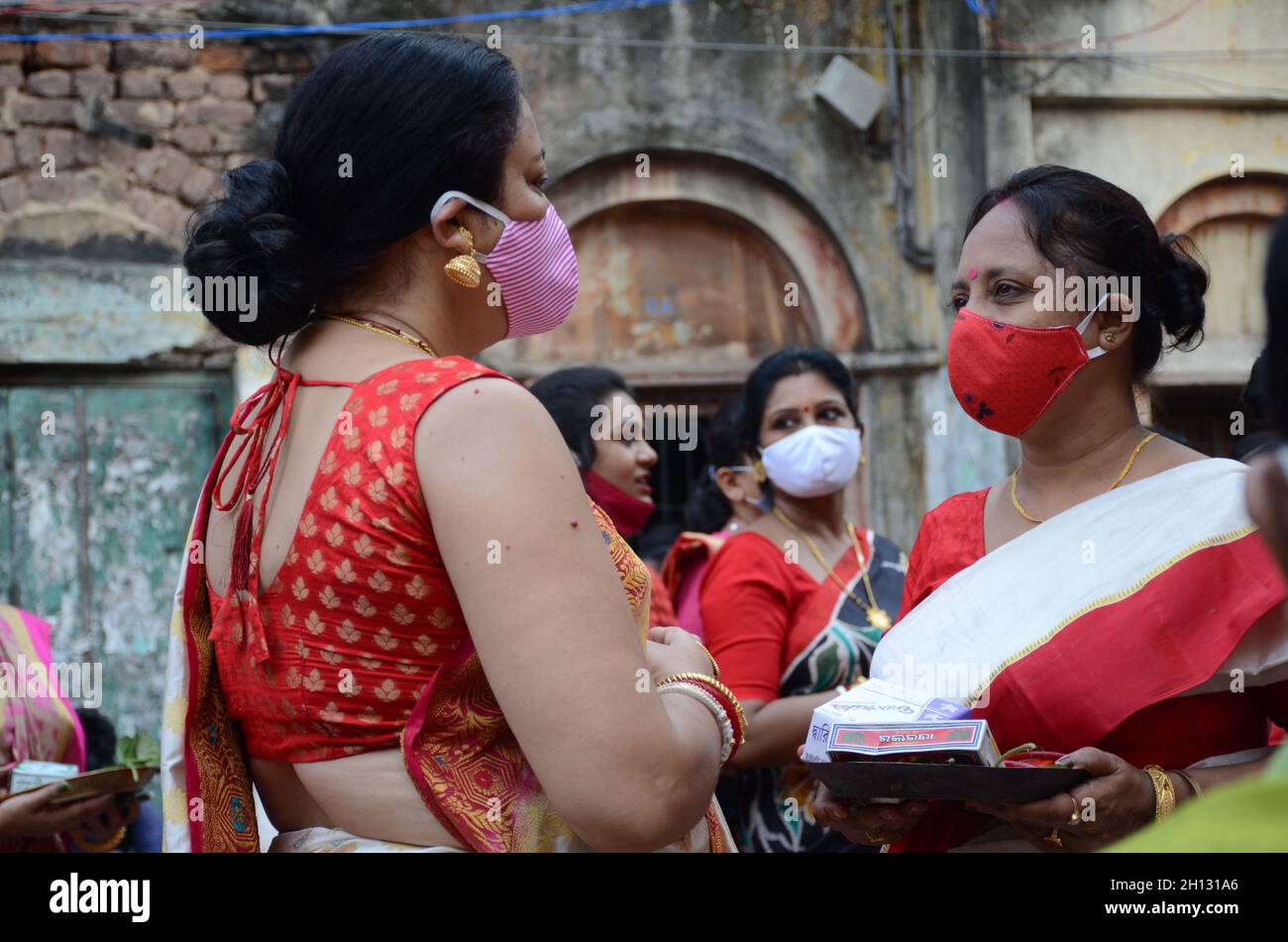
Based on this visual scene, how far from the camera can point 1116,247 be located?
2395 mm

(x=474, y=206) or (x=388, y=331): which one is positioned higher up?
(x=474, y=206)

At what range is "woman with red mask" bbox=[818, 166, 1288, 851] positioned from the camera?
2.07 meters

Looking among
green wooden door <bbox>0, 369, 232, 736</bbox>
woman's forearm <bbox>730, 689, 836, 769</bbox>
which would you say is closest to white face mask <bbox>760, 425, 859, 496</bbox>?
woman's forearm <bbox>730, 689, 836, 769</bbox>

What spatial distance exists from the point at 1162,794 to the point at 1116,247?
94cm

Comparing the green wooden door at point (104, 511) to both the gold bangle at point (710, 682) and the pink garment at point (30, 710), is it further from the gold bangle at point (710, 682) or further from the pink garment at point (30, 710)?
the gold bangle at point (710, 682)

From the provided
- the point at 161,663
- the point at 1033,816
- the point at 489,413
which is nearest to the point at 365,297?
the point at 489,413

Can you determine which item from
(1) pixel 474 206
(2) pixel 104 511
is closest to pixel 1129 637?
(1) pixel 474 206

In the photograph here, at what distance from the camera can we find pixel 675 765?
5.21ft

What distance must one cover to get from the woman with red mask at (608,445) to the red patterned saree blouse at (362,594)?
2691 millimetres

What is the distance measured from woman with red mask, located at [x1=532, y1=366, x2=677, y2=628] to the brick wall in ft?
11.3

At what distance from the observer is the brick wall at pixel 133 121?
7.05 metres

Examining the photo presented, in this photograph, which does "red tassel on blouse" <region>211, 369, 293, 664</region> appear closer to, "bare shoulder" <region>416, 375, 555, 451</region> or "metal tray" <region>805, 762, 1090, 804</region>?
"bare shoulder" <region>416, 375, 555, 451</region>

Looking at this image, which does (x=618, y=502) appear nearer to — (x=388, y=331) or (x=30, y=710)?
(x=30, y=710)

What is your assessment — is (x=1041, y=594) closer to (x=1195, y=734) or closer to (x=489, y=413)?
(x=1195, y=734)
